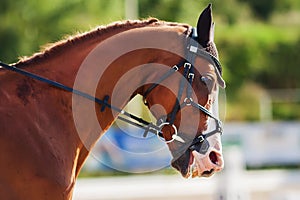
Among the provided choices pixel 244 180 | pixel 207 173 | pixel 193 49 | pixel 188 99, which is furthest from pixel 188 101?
Answer: pixel 244 180

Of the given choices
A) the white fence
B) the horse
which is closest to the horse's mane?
the horse

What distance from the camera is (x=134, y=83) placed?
15.1ft

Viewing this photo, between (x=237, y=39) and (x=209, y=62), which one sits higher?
(x=237, y=39)

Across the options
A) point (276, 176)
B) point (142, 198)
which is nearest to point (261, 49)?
point (276, 176)

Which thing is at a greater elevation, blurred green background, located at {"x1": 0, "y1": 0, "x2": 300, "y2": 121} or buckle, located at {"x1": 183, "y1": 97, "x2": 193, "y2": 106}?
blurred green background, located at {"x1": 0, "y1": 0, "x2": 300, "y2": 121}

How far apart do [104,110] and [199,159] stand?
627 mm

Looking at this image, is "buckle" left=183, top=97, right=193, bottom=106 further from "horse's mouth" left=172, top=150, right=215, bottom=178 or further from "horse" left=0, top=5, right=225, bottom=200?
"horse's mouth" left=172, top=150, right=215, bottom=178

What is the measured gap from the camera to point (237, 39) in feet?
95.8

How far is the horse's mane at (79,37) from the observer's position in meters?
4.50

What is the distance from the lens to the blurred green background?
24.2 metres

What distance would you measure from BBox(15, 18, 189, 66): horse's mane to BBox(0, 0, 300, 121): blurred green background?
16.1m

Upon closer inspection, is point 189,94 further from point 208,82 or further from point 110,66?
point 110,66

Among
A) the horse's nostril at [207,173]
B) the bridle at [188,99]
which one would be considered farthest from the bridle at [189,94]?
the horse's nostril at [207,173]

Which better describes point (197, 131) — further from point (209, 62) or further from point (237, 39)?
point (237, 39)
